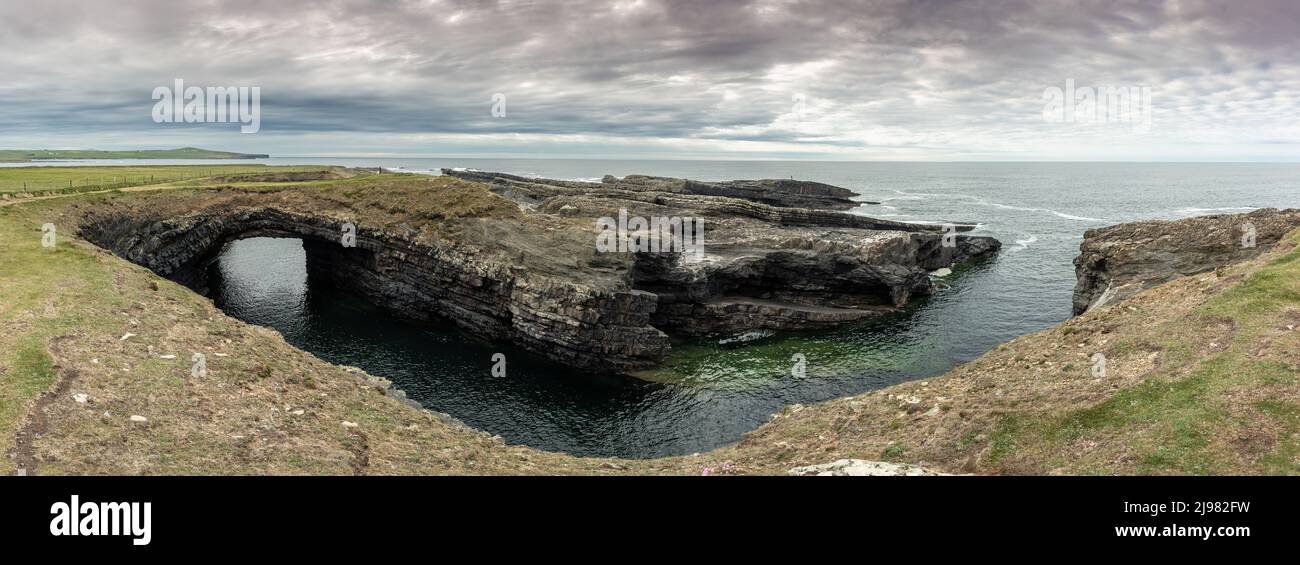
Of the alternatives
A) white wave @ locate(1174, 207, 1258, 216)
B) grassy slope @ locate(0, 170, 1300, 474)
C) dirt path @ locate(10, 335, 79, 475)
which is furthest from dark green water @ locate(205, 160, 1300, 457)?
white wave @ locate(1174, 207, 1258, 216)

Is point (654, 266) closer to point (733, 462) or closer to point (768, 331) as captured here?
point (768, 331)

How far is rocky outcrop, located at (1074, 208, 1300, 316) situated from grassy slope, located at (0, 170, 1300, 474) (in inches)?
354

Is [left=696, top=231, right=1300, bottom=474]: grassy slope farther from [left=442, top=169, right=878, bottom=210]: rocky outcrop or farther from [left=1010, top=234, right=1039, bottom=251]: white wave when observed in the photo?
[left=442, top=169, right=878, bottom=210]: rocky outcrop

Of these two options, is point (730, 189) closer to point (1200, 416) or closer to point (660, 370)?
point (660, 370)

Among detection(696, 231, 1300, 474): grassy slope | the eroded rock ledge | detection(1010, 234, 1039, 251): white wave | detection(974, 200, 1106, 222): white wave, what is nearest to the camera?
detection(696, 231, 1300, 474): grassy slope

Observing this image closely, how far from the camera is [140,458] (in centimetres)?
1396

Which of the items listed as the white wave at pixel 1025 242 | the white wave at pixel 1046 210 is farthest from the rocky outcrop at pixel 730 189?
the white wave at pixel 1025 242

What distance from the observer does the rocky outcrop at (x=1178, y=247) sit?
114 ft

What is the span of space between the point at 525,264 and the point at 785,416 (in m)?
27.6

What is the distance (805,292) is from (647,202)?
1123 inches

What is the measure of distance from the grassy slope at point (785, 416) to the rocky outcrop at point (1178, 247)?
9002 mm

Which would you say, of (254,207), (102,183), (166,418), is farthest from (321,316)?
(166,418)

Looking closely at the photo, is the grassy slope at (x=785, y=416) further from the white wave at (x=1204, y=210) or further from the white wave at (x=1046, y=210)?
the white wave at (x=1204, y=210)

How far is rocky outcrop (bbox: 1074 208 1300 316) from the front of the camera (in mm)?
34812
